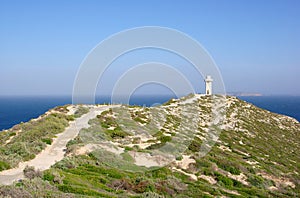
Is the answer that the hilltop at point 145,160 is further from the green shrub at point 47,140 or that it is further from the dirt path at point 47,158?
the dirt path at point 47,158

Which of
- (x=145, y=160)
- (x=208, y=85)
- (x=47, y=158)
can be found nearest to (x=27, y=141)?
(x=47, y=158)

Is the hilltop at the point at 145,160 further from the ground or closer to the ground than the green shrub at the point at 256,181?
further from the ground

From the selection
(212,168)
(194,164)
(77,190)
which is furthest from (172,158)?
(77,190)

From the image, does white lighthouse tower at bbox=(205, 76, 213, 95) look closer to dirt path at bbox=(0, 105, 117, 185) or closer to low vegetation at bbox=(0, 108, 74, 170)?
low vegetation at bbox=(0, 108, 74, 170)

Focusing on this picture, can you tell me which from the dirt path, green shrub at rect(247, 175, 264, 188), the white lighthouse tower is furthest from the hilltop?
the white lighthouse tower

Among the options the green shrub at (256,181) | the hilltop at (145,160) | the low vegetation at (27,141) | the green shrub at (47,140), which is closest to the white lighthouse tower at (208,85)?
the hilltop at (145,160)

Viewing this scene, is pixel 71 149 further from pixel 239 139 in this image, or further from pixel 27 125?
pixel 239 139

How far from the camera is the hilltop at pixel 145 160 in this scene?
13.8 m

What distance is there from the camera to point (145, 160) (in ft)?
69.8

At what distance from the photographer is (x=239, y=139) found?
41156 mm

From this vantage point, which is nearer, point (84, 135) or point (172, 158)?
point (172, 158)

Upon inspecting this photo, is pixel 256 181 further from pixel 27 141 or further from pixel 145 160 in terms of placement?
pixel 27 141

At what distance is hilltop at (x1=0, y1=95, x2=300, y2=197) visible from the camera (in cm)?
1376

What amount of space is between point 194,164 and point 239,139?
2120 centimetres
